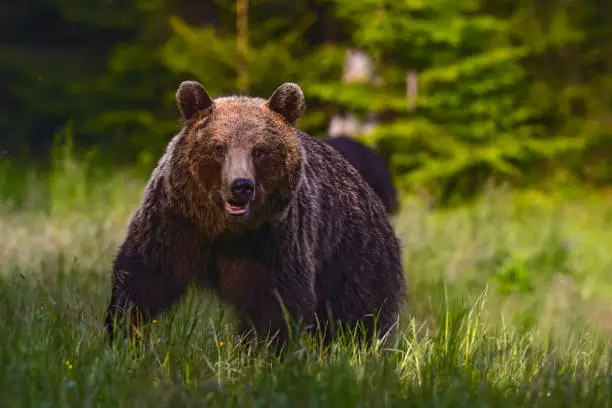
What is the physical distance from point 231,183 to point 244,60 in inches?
302

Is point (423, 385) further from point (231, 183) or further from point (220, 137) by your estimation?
point (220, 137)

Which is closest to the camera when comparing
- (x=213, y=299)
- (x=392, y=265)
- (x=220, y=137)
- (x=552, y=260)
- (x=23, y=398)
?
(x=23, y=398)

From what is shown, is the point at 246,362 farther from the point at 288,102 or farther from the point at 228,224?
the point at 288,102

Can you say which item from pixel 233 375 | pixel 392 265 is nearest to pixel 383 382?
pixel 233 375

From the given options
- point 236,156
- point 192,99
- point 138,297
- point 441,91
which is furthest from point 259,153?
point 441,91

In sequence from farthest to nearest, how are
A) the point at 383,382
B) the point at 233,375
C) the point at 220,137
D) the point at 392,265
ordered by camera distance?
the point at 392,265, the point at 220,137, the point at 233,375, the point at 383,382

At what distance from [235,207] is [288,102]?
0.67 metres

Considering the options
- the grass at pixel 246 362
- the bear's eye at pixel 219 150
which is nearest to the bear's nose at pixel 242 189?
the bear's eye at pixel 219 150

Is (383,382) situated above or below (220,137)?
below

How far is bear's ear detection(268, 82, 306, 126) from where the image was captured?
4.27 m

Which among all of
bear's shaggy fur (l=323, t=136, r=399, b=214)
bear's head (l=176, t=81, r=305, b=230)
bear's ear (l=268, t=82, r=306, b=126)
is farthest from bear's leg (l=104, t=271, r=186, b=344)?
bear's shaggy fur (l=323, t=136, r=399, b=214)

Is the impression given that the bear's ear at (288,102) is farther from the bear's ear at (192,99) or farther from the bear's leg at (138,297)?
the bear's leg at (138,297)

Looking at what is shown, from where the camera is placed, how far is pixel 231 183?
3803 millimetres

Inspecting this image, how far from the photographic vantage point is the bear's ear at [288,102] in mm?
4266
